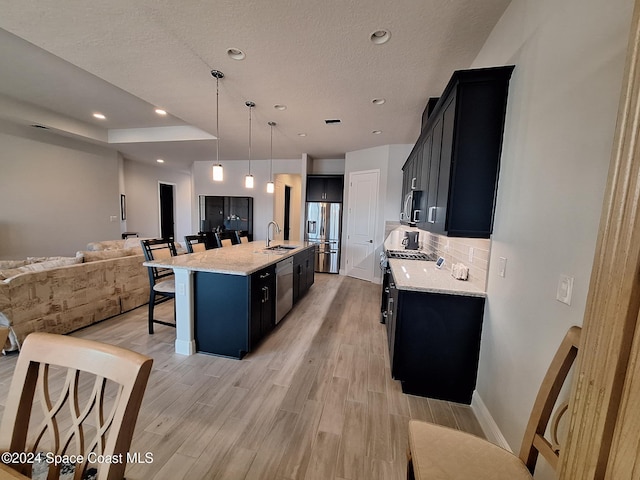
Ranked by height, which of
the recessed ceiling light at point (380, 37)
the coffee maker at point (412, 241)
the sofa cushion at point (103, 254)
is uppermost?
the recessed ceiling light at point (380, 37)

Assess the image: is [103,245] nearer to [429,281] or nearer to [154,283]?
[154,283]

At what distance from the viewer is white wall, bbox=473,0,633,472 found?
97 cm

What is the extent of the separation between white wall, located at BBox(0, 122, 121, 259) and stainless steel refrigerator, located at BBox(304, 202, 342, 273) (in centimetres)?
488

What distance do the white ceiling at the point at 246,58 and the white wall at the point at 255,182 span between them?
2.49 meters

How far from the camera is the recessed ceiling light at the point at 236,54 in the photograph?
220 cm

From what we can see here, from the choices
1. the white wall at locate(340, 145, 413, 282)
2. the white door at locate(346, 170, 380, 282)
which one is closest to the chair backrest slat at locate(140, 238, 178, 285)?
the white door at locate(346, 170, 380, 282)

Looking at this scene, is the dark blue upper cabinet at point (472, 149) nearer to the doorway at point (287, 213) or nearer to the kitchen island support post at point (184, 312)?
the kitchen island support post at point (184, 312)

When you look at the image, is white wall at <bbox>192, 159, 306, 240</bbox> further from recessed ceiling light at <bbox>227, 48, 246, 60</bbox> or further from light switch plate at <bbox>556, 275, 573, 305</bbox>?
light switch plate at <bbox>556, 275, 573, 305</bbox>

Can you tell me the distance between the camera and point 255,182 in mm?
6785

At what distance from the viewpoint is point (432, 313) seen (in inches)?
74.7

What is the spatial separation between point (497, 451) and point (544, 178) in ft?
4.20

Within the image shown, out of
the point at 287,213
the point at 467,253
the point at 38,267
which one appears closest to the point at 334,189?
the point at 287,213

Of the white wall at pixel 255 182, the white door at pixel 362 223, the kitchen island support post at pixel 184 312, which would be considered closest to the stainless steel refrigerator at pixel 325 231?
the white door at pixel 362 223

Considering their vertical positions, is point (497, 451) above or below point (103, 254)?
below
